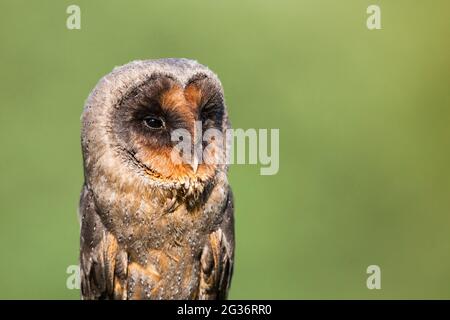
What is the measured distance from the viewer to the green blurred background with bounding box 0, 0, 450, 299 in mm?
7020

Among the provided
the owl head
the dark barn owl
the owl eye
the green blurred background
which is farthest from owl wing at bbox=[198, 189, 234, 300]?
the green blurred background

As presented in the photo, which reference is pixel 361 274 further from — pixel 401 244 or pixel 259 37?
pixel 259 37

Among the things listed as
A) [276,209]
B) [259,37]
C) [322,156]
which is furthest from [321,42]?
[276,209]

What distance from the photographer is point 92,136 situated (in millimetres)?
3607

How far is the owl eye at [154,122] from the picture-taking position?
11.7ft

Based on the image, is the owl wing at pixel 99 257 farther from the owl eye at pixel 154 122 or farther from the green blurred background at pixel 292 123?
the green blurred background at pixel 292 123

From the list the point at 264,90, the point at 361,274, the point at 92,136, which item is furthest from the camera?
the point at 264,90

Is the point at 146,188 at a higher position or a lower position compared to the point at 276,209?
higher

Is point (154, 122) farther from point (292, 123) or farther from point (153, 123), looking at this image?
point (292, 123)

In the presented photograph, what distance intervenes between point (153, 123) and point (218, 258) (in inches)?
30.0

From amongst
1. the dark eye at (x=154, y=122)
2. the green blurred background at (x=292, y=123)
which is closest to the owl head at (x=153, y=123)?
the dark eye at (x=154, y=122)

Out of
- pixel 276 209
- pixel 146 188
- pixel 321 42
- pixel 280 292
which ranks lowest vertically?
pixel 280 292
